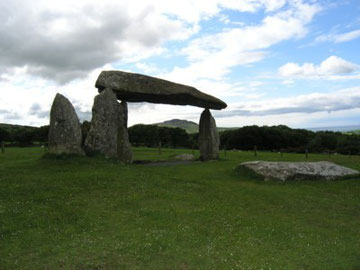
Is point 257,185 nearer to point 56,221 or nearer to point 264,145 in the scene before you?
point 56,221

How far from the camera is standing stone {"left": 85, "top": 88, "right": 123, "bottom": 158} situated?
2088 cm

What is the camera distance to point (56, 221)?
32.5 feet

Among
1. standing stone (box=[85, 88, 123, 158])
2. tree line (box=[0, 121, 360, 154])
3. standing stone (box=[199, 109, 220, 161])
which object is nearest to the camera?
standing stone (box=[85, 88, 123, 158])

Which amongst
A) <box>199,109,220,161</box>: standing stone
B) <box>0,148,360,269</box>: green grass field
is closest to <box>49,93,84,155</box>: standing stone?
<box>0,148,360,269</box>: green grass field

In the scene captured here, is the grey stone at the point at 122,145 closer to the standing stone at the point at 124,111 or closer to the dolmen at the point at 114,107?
the dolmen at the point at 114,107

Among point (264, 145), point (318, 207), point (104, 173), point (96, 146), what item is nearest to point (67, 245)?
point (104, 173)

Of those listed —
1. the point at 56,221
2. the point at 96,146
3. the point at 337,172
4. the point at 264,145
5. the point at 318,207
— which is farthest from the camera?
the point at 264,145

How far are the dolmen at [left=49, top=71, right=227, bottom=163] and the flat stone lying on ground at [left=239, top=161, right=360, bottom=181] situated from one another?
30.4 feet

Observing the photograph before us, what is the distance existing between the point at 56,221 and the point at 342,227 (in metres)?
9.30

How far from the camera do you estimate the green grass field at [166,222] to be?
7.39m

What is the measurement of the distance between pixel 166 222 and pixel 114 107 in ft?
45.5

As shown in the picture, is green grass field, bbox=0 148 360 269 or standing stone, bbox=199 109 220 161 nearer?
green grass field, bbox=0 148 360 269

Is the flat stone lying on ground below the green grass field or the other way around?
the other way around

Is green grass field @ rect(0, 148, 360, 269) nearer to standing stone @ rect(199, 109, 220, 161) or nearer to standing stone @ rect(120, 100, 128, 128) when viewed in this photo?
standing stone @ rect(120, 100, 128, 128)
